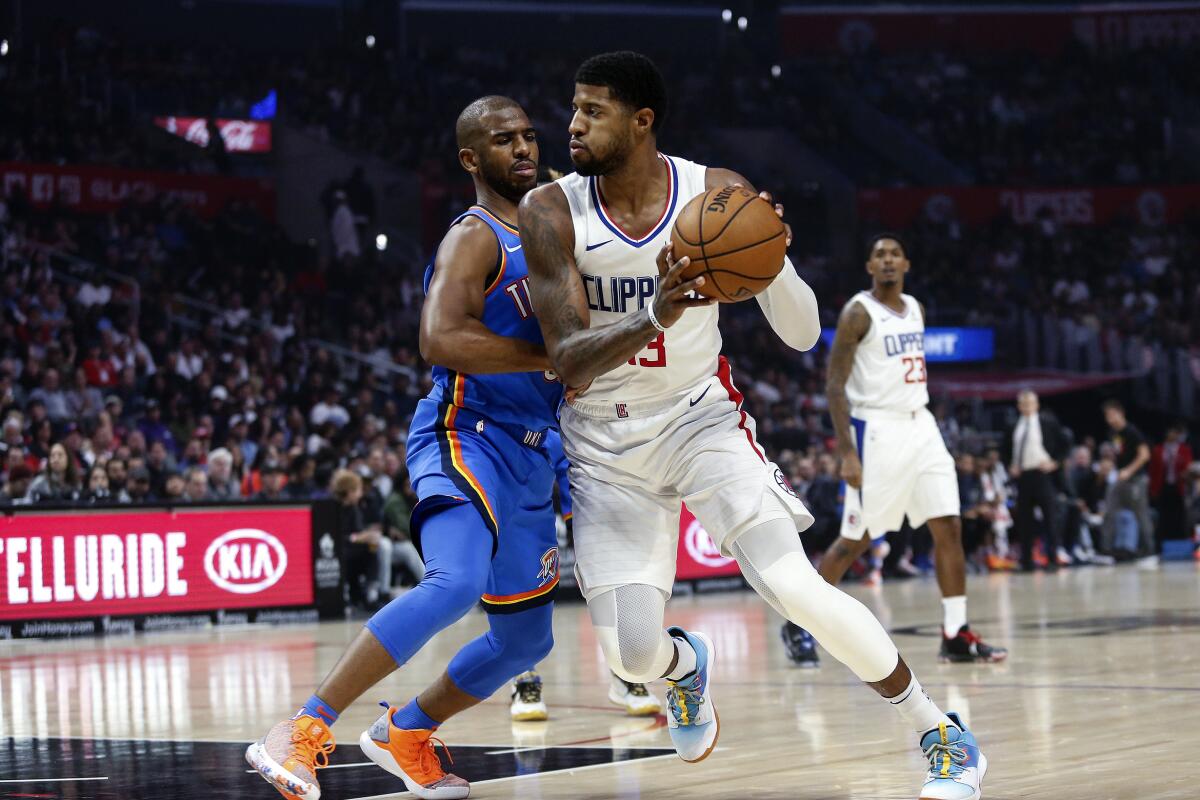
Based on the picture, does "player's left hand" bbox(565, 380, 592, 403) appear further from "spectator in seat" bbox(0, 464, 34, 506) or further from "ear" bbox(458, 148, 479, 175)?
"spectator in seat" bbox(0, 464, 34, 506)

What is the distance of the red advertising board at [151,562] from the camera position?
12273 mm

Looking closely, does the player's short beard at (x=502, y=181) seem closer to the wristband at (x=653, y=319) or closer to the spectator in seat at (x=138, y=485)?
the wristband at (x=653, y=319)

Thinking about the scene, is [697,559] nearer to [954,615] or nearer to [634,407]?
[954,615]

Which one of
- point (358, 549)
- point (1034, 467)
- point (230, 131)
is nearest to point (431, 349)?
point (358, 549)

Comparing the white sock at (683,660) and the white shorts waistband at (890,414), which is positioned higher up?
the white shorts waistband at (890,414)

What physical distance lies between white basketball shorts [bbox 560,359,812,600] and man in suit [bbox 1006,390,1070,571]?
1352 cm

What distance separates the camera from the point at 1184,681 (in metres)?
7.56

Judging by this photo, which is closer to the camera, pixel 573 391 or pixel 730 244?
pixel 730 244

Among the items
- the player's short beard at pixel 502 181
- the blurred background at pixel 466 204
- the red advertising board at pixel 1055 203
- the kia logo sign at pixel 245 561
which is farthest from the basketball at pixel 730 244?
the red advertising board at pixel 1055 203

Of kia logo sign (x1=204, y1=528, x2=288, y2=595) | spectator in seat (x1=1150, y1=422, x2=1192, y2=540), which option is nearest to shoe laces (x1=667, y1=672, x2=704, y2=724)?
kia logo sign (x1=204, y1=528, x2=288, y2=595)

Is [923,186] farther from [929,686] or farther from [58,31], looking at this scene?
[929,686]

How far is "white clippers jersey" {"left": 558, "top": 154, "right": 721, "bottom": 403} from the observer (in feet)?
15.4

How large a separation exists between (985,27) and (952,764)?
1371 inches

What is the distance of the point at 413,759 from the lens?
5.13 meters
